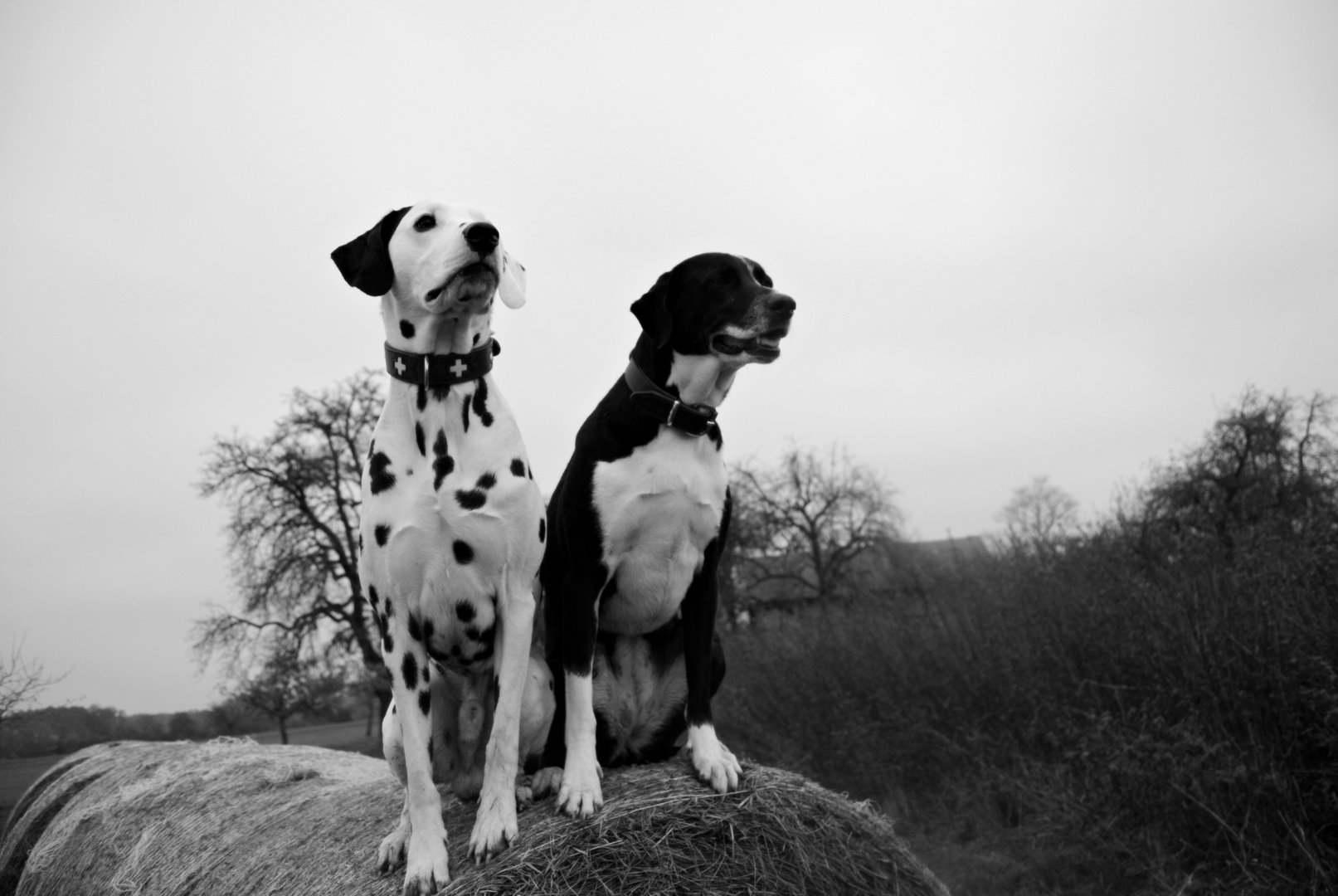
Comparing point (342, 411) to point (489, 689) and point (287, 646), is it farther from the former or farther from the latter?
point (489, 689)

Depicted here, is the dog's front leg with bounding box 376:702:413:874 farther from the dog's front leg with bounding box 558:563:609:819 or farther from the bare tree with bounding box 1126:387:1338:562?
the bare tree with bounding box 1126:387:1338:562

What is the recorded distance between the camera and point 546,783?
345 cm

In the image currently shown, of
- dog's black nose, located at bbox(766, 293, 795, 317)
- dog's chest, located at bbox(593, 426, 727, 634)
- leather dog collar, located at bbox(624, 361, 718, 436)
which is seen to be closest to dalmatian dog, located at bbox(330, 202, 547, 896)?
dog's chest, located at bbox(593, 426, 727, 634)

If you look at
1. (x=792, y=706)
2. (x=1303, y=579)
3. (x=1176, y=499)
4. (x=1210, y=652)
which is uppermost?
(x=1176, y=499)

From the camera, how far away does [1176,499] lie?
936cm

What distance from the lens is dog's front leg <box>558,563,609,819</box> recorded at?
10.6 feet

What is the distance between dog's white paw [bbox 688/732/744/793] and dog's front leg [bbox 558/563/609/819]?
40 cm

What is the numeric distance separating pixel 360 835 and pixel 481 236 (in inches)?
114

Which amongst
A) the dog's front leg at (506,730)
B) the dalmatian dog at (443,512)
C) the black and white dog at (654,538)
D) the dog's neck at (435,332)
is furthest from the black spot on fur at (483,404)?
the dog's front leg at (506,730)

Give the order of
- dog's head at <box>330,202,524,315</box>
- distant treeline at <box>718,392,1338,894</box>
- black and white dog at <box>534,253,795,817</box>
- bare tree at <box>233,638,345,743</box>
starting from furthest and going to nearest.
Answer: bare tree at <box>233,638,345,743</box> → distant treeline at <box>718,392,1338,894</box> → black and white dog at <box>534,253,795,817</box> → dog's head at <box>330,202,524,315</box>

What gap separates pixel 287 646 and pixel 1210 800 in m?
22.7

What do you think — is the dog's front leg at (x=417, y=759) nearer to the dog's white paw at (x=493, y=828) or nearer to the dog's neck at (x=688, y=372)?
the dog's white paw at (x=493, y=828)

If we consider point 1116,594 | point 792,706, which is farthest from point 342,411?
point 1116,594

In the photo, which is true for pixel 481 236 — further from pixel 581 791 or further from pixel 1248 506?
pixel 1248 506
